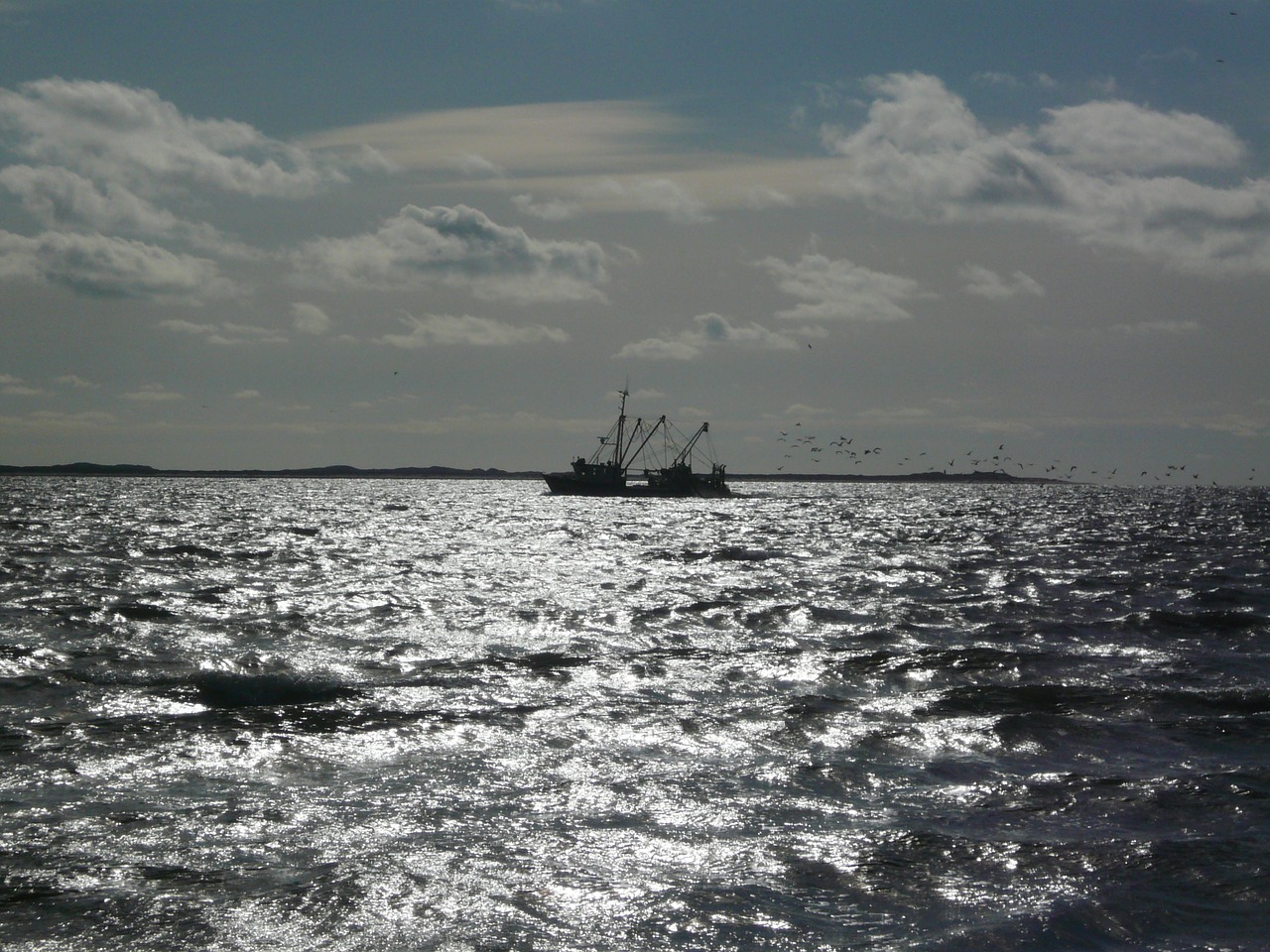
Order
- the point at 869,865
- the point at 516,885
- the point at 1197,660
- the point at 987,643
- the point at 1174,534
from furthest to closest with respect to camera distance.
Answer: the point at 1174,534
the point at 987,643
the point at 1197,660
the point at 869,865
the point at 516,885

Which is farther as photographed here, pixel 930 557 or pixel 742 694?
pixel 930 557

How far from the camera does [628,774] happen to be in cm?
1758

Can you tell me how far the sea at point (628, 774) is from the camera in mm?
12211

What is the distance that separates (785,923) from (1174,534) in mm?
93977

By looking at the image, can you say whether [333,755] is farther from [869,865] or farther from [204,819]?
[869,865]

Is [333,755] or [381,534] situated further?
[381,534]

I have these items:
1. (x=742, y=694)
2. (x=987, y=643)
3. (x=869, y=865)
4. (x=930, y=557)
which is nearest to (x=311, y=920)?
(x=869, y=865)

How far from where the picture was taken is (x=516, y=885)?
12.9 meters

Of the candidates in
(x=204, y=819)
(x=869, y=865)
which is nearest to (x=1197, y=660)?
(x=869, y=865)

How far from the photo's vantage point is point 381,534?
89250 mm

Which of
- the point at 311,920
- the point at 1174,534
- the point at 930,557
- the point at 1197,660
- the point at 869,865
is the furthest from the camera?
the point at 1174,534

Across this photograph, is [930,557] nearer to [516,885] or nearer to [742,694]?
[742,694]

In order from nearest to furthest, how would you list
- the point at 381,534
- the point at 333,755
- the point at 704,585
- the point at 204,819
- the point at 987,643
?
the point at 204,819 < the point at 333,755 < the point at 987,643 < the point at 704,585 < the point at 381,534

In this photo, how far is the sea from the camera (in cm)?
1221
